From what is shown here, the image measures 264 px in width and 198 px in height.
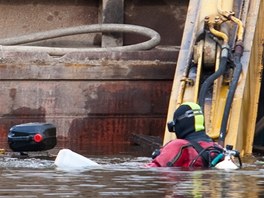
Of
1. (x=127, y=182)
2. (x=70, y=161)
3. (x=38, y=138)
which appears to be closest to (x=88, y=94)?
(x=38, y=138)

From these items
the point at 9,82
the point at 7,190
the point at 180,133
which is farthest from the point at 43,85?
the point at 7,190

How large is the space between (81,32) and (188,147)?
6548 millimetres

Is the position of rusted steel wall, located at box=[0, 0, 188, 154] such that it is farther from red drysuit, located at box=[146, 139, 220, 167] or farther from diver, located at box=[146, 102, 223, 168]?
red drysuit, located at box=[146, 139, 220, 167]

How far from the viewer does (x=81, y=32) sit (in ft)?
55.5

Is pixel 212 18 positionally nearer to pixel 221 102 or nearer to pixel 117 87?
pixel 221 102

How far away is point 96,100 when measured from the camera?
16406 mm

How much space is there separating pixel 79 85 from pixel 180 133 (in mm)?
5729

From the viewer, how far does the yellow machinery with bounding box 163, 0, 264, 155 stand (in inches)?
510

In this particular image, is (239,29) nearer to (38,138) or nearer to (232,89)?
(232,89)

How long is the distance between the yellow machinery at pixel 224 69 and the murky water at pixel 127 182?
52.3 inches

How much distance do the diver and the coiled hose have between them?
19.2 feet

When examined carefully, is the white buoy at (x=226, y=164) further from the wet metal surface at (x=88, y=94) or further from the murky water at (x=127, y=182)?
the wet metal surface at (x=88, y=94)

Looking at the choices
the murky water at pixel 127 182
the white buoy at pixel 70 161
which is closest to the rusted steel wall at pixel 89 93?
the murky water at pixel 127 182

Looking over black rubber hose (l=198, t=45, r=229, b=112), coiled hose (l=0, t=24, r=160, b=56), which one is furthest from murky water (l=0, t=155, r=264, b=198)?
coiled hose (l=0, t=24, r=160, b=56)
